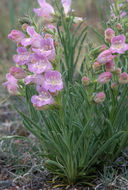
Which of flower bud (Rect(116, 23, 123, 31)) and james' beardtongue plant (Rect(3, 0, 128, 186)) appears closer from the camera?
james' beardtongue plant (Rect(3, 0, 128, 186))

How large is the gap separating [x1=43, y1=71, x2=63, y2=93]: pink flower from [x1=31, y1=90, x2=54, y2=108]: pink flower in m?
0.08

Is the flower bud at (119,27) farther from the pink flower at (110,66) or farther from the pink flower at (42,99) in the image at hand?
the pink flower at (42,99)

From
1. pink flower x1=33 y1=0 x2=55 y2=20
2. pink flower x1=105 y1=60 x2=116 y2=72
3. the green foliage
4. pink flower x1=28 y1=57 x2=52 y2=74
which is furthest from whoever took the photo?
pink flower x1=33 y1=0 x2=55 y2=20

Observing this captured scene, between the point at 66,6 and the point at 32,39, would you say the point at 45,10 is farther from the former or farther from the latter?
the point at 32,39

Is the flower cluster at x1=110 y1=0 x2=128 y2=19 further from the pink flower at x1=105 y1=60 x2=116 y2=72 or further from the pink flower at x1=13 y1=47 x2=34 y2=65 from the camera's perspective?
the pink flower at x1=13 y1=47 x2=34 y2=65

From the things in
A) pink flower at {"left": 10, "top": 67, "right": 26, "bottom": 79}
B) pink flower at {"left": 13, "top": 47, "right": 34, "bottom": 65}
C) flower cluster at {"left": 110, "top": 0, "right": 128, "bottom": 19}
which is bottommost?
pink flower at {"left": 10, "top": 67, "right": 26, "bottom": 79}

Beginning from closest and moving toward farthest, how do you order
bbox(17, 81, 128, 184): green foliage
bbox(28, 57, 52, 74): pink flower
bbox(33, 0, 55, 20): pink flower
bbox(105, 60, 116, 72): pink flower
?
bbox(28, 57, 52, 74): pink flower
bbox(105, 60, 116, 72): pink flower
bbox(17, 81, 128, 184): green foliage
bbox(33, 0, 55, 20): pink flower

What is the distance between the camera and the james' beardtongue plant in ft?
5.17

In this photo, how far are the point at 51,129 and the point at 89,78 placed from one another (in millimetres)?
494

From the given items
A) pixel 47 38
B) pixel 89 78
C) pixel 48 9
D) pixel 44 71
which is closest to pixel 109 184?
pixel 89 78

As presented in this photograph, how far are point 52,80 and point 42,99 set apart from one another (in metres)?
0.14

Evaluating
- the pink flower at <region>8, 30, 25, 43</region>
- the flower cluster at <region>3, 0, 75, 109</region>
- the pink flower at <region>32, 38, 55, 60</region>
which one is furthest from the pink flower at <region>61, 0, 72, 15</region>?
the pink flower at <region>32, 38, 55, 60</region>

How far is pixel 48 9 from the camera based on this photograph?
2131 mm

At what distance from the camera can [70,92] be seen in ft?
6.26
